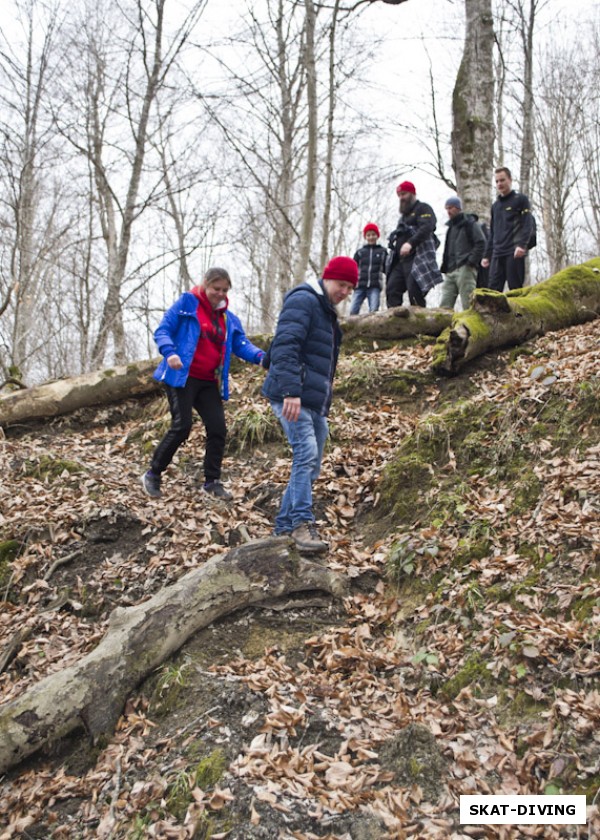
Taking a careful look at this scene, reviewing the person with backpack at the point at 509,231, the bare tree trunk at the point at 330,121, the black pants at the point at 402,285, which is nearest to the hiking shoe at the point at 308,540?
the black pants at the point at 402,285

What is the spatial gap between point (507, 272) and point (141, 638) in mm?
7464

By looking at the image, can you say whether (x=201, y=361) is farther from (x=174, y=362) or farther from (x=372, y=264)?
(x=372, y=264)

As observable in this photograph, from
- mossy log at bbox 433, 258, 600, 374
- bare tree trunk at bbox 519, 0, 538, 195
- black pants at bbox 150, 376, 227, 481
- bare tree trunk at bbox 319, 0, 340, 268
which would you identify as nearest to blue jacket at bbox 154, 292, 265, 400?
black pants at bbox 150, 376, 227, 481

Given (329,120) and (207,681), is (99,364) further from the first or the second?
(207,681)

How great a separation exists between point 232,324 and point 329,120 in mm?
10142

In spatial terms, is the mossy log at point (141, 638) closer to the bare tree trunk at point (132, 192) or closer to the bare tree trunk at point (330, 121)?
the bare tree trunk at point (132, 192)

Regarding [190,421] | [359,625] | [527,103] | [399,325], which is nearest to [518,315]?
[399,325]

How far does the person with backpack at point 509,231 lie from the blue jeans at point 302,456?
5125mm

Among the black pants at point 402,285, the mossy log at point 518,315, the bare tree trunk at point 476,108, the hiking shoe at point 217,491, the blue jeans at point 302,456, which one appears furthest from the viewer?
the bare tree trunk at point 476,108

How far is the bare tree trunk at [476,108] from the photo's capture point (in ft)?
29.0

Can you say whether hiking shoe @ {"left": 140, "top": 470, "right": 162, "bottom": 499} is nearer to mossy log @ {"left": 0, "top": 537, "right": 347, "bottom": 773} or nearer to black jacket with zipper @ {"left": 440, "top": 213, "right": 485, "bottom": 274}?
mossy log @ {"left": 0, "top": 537, "right": 347, "bottom": 773}

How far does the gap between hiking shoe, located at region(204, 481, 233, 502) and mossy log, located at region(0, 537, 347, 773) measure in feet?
4.28

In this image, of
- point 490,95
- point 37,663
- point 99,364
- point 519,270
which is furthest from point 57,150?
point 37,663

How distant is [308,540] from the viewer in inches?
182
